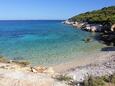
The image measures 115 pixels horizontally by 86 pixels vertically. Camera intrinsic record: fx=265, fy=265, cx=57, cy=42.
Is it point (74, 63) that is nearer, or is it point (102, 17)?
point (74, 63)

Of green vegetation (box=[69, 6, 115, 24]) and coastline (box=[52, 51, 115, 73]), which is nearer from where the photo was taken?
coastline (box=[52, 51, 115, 73])

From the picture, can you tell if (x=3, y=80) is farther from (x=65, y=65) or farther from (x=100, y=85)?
(x=65, y=65)

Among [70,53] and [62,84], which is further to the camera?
[70,53]

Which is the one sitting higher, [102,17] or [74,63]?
[102,17]

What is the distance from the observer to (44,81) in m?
15.1

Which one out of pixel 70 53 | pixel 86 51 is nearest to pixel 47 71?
pixel 70 53

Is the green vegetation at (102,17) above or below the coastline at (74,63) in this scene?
above

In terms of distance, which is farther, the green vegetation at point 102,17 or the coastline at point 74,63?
the green vegetation at point 102,17

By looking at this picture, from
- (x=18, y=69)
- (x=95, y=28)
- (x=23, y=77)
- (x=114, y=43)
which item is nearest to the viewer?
(x=23, y=77)

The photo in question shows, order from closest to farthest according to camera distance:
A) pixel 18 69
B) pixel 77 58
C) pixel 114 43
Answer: pixel 18 69 → pixel 77 58 → pixel 114 43

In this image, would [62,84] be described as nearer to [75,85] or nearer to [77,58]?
[75,85]

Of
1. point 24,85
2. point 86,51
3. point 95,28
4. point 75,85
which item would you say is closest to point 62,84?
point 75,85

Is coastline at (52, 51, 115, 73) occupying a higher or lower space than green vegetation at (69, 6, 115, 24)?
lower

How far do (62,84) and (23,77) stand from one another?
262 cm
